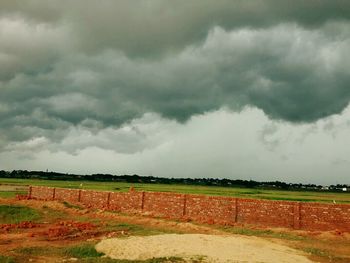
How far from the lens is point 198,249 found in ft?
48.8

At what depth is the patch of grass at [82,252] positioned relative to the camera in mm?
15203

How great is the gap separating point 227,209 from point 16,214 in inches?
668

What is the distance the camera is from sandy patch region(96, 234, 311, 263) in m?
13.9

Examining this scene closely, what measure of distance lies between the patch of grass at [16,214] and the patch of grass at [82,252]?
14984 millimetres

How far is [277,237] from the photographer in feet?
67.1

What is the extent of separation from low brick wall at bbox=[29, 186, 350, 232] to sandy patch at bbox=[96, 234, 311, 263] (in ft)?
21.0

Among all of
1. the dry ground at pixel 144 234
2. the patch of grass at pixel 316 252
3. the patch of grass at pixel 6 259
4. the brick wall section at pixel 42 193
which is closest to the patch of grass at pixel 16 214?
the dry ground at pixel 144 234

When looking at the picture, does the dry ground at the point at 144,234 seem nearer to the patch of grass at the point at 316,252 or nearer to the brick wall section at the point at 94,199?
the patch of grass at the point at 316,252

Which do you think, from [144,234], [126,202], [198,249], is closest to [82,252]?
[144,234]

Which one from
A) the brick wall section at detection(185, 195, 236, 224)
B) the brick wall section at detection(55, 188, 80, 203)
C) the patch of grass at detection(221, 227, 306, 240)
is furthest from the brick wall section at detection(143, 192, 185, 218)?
the brick wall section at detection(55, 188, 80, 203)

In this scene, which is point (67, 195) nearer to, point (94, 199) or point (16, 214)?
point (94, 199)

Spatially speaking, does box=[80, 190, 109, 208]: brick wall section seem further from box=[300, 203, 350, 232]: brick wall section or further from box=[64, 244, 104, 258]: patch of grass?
box=[64, 244, 104, 258]: patch of grass

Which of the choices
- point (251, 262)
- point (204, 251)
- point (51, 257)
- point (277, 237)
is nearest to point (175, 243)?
point (204, 251)

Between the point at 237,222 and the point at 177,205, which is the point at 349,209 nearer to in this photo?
the point at 237,222
